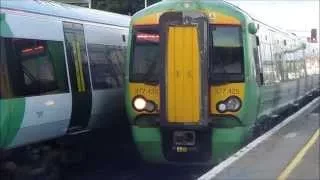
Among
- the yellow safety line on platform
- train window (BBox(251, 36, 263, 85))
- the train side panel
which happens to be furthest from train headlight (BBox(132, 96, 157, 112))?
the yellow safety line on platform

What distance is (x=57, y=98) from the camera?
36.9 ft

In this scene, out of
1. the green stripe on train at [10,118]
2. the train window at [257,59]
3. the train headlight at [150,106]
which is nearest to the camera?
the green stripe on train at [10,118]

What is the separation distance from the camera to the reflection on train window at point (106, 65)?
13188mm

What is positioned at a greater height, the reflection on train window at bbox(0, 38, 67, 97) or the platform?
the reflection on train window at bbox(0, 38, 67, 97)

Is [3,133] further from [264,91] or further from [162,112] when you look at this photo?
[264,91]

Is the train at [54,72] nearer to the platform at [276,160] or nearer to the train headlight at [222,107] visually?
the train headlight at [222,107]

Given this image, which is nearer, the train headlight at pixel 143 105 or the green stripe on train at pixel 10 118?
the green stripe on train at pixel 10 118

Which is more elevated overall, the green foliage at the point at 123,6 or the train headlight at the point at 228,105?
the green foliage at the point at 123,6

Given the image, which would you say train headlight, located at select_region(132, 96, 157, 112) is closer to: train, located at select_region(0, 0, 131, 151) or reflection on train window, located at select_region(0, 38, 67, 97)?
train, located at select_region(0, 0, 131, 151)

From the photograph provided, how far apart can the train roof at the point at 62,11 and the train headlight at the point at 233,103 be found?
2889mm

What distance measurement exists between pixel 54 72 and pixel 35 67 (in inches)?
24.0

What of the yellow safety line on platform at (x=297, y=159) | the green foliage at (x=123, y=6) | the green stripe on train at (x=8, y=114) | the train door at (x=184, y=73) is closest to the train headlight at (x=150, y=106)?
the train door at (x=184, y=73)

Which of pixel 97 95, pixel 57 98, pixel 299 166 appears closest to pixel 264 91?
pixel 97 95

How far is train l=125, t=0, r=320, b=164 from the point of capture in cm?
1173
